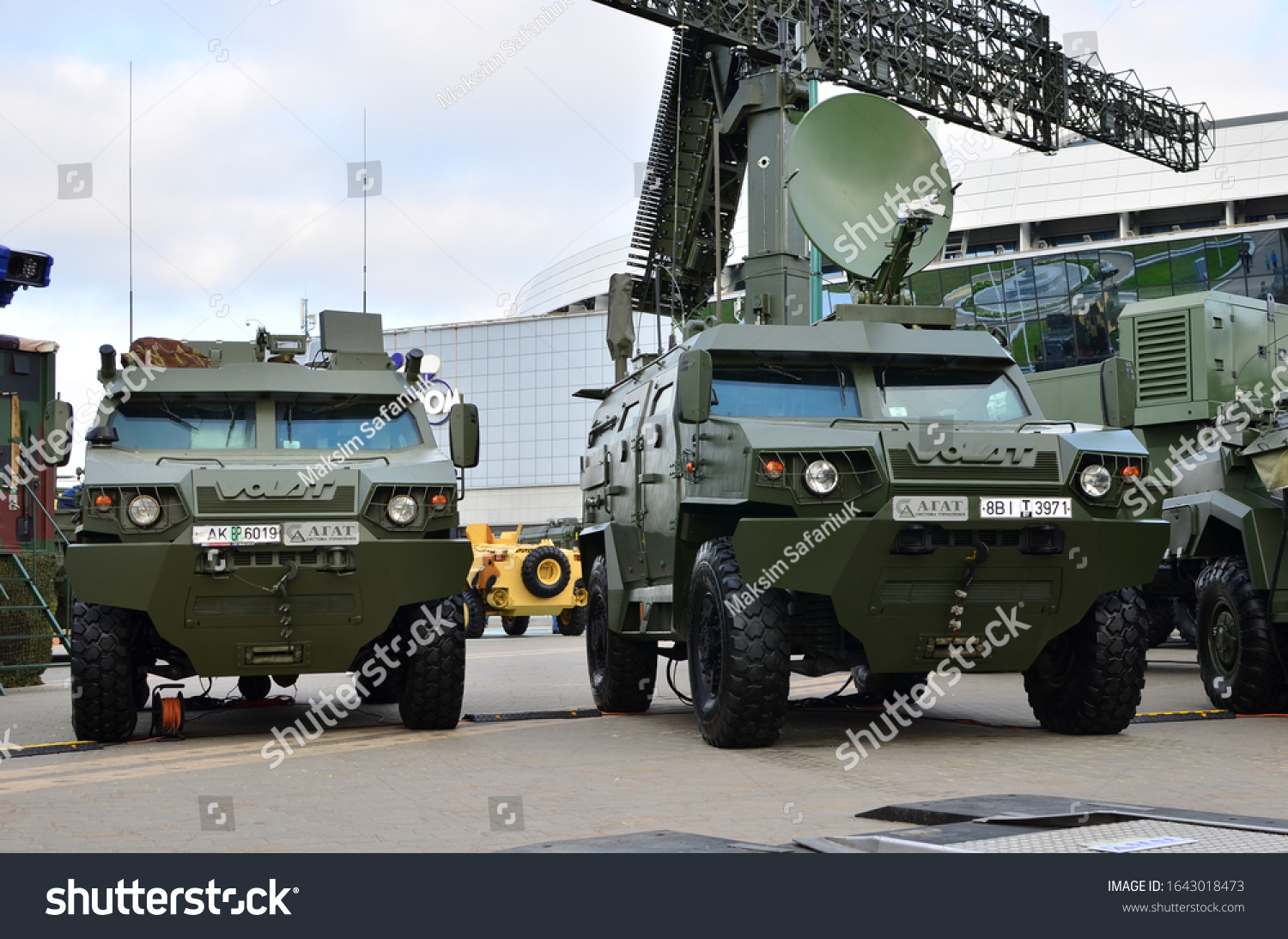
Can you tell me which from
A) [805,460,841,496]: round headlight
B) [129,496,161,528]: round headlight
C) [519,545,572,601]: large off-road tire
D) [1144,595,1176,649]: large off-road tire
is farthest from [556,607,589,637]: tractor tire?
[805,460,841,496]: round headlight

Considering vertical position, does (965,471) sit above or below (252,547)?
above

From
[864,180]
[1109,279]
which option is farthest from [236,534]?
[1109,279]

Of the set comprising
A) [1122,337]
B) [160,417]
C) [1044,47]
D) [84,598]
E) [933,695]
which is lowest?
[933,695]

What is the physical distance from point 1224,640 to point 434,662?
5.24 m

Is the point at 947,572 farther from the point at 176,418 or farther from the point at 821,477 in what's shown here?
the point at 176,418

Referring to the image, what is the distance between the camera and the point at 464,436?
9.16 m

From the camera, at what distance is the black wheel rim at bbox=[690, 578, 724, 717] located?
7824mm

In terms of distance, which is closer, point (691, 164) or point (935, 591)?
point (935, 591)

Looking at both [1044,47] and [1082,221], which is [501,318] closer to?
[1082,221]

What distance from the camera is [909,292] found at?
9922 millimetres

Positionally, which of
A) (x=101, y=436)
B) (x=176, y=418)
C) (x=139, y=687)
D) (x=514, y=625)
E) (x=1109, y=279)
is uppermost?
(x=1109, y=279)

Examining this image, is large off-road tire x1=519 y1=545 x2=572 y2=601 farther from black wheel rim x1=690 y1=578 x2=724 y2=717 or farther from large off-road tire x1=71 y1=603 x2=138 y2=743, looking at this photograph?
black wheel rim x1=690 y1=578 x2=724 y2=717
